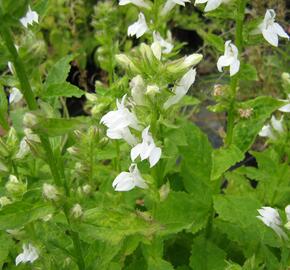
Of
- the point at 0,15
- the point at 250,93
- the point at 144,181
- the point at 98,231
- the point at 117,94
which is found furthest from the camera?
the point at 250,93

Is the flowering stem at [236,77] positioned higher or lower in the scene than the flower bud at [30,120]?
lower

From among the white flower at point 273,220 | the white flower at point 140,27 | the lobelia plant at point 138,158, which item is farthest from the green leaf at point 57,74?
the white flower at point 273,220

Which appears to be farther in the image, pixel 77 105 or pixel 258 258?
pixel 77 105

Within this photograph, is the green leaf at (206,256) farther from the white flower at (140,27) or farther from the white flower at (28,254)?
the white flower at (140,27)

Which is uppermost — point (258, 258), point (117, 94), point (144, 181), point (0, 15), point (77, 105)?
point (0, 15)

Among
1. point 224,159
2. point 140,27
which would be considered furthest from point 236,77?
point 140,27

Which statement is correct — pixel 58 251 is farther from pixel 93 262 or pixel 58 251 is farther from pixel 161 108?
pixel 161 108

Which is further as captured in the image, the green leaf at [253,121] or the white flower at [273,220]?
the green leaf at [253,121]

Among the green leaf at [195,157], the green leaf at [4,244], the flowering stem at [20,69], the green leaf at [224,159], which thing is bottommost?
the green leaf at [195,157]

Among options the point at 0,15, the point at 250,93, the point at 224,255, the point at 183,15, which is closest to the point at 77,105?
the point at 183,15
